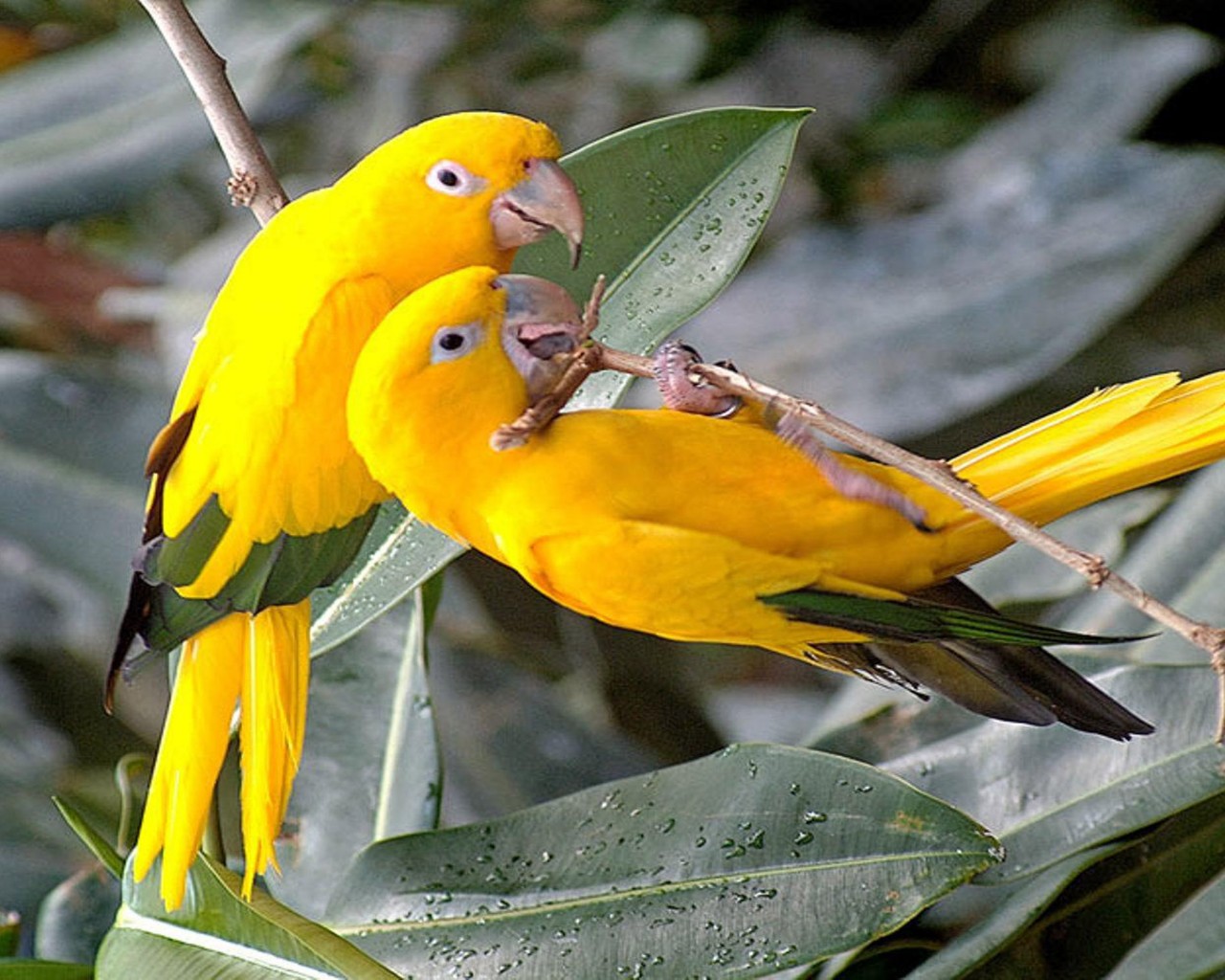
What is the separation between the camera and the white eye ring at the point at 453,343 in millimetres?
474

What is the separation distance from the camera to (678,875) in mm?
660

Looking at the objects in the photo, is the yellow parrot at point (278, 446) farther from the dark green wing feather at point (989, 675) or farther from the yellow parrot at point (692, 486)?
the dark green wing feather at point (989, 675)

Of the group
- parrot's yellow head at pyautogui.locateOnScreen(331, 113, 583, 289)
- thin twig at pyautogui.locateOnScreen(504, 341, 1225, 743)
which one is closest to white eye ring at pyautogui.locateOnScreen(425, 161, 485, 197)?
parrot's yellow head at pyautogui.locateOnScreen(331, 113, 583, 289)

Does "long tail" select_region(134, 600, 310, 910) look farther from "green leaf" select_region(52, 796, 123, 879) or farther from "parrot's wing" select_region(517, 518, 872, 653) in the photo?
"parrot's wing" select_region(517, 518, 872, 653)

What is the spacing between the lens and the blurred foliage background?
1.18 meters

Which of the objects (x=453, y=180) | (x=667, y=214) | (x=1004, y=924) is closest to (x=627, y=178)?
(x=667, y=214)

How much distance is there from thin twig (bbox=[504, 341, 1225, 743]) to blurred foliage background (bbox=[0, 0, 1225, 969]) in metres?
0.28

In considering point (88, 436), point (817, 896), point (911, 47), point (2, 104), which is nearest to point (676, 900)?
point (817, 896)

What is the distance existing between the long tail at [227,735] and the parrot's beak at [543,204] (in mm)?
207

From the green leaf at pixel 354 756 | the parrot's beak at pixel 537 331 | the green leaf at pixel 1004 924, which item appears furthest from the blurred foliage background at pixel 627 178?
the parrot's beak at pixel 537 331

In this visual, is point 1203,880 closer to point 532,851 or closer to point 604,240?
point 532,851

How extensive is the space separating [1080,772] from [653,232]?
1.12 feet

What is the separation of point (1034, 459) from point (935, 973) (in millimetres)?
276

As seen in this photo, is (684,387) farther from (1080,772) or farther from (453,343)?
(1080,772)
